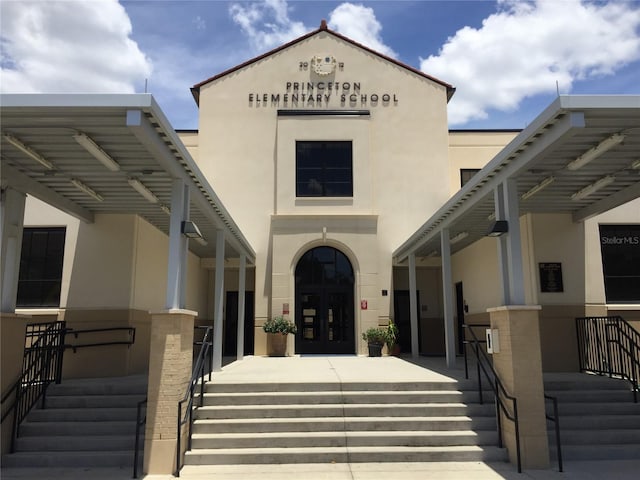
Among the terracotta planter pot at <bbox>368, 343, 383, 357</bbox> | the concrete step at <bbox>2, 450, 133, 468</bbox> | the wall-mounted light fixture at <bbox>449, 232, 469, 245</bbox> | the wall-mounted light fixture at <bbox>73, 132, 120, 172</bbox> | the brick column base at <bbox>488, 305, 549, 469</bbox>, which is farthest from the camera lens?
the terracotta planter pot at <bbox>368, 343, 383, 357</bbox>

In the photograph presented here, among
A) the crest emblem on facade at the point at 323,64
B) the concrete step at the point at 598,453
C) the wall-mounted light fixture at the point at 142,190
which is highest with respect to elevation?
the crest emblem on facade at the point at 323,64

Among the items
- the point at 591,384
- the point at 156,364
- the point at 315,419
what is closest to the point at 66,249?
the point at 156,364

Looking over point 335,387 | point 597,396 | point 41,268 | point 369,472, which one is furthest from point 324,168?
point 369,472

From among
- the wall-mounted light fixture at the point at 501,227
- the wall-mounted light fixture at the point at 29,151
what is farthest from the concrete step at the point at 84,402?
the wall-mounted light fixture at the point at 501,227

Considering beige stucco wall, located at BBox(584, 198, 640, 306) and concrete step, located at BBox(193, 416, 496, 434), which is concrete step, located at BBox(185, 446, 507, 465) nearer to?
concrete step, located at BBox(193, 416, 496, 434)

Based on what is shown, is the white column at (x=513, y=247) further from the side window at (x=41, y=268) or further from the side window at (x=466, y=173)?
the side window at (x=466, y=173)

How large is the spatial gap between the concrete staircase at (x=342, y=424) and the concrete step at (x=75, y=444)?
1047 mm

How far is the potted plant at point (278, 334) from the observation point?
604 inches

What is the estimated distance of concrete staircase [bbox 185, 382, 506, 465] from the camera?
6.88 m

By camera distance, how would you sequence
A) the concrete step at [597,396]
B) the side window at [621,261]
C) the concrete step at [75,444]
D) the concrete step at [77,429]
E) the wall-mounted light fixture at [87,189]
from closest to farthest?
the concrete step at [75,444] → the concrete step at [77,429] → the concrete step at [597,396] → the wall-mounted light fixture at [87,189] → the side window at [621,261]

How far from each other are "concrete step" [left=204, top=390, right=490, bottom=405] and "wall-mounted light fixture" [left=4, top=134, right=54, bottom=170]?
4.19 m

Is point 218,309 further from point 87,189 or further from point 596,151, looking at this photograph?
point 596,151

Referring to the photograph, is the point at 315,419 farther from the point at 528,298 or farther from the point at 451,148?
the point at 451,148

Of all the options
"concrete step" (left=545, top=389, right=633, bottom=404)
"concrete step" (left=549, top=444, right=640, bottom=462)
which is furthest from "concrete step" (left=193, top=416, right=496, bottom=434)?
"concrete step" (left=545, top=389, right=633, bottom=404)
